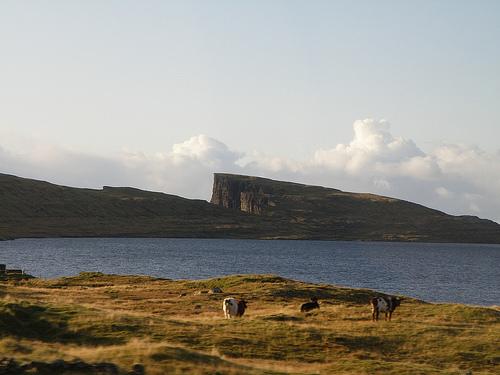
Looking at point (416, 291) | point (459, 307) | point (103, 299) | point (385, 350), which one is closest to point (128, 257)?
point (416, 291)

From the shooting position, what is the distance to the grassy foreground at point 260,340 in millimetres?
27756

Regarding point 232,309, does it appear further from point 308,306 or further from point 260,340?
point 260,340

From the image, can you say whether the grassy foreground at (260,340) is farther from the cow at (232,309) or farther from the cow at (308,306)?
the cow at (232,309)

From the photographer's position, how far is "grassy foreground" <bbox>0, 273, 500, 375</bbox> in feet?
91.1

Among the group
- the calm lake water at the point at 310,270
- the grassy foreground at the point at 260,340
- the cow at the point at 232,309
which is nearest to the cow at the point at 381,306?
the grassy foreground at the point at 260,340

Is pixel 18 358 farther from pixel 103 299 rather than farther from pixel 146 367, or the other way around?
pixel 103 299

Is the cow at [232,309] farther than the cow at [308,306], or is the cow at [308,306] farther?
the cow at [308,306]

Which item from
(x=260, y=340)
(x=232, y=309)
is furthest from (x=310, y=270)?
(x=260, y=340)

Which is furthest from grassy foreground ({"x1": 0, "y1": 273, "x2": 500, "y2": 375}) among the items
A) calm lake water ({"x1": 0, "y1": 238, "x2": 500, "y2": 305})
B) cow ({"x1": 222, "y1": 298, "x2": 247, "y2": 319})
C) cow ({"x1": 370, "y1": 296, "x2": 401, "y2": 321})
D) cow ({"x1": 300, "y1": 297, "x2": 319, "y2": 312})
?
calm lake water ({"x1": 0, "y1": 238, "x2": 500, "y2": 305})

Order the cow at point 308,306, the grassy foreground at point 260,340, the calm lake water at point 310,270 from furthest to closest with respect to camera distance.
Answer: the calm lake water at point 310,270, the cow at point 308,306, the grassy foreground at point 260,340

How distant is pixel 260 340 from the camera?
3875cm

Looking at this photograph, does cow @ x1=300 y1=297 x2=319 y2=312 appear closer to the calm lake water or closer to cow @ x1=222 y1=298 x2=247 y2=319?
cow @ x1=222 y1=298 x2=247 y2=319

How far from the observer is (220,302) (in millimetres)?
59750

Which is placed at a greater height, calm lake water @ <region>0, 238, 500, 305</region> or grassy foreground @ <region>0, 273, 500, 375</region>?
calm lake water @ <region>0, 238, 500, 305</region>
